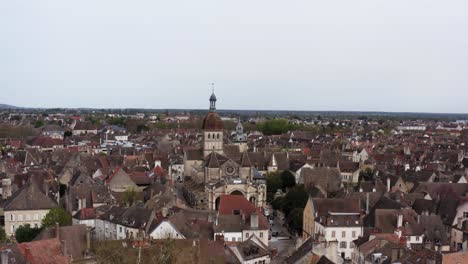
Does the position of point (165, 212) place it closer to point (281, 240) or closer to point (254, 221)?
point (254, 221)

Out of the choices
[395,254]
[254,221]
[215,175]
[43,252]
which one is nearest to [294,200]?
[215,175]

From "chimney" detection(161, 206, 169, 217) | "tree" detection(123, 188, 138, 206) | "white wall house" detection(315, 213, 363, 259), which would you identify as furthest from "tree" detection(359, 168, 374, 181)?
"chimney" detection(161, 206, 169, 217)

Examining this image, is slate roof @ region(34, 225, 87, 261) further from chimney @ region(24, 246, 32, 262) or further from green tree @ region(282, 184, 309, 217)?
green tree @ region(282, 184, 309, 217)

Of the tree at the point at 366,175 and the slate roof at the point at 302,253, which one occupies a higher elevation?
the slate roof at the point at 302,253

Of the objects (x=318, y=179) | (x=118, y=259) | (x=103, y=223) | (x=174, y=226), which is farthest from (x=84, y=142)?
(x=118, y=259)

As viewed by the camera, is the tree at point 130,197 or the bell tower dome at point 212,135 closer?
the tree at point 130,197

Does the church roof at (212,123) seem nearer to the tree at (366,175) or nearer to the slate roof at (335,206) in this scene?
the tree at (366,175)

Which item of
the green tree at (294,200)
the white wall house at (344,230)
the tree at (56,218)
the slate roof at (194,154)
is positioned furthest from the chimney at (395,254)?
the slate roof at (194,154)
